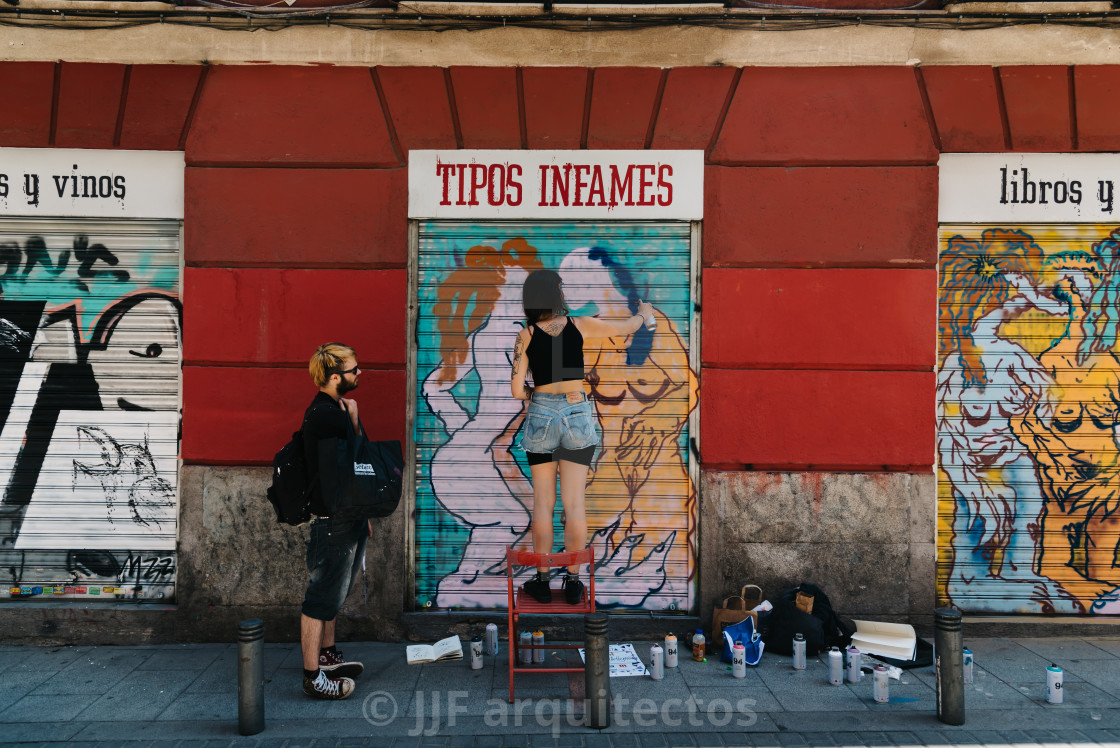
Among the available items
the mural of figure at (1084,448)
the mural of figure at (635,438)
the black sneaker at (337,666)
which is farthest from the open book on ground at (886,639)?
Answer: the black sneaker at (337,666)

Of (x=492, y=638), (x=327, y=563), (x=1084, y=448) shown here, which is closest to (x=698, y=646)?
(x=492, y=638)

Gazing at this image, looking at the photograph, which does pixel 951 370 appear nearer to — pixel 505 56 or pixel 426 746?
pixel 505 56

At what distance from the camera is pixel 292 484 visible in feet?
13.9

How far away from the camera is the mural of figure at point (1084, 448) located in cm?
558

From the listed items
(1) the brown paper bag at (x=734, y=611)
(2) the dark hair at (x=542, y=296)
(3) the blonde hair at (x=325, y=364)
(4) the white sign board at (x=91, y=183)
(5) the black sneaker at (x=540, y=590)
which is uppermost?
(4) the white sign board at (x=91, y=183)

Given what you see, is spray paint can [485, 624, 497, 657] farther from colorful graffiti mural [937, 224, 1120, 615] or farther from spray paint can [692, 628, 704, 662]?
colorful graffiti mural [937, 224, 1120, 615]

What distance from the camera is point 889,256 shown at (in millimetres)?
5457

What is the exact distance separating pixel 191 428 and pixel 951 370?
5778mm

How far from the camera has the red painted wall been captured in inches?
214

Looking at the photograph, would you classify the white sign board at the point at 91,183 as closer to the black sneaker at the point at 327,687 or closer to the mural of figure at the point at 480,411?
the mural of figure at the point at 480,411

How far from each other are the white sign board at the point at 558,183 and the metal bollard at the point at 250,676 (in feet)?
10.1

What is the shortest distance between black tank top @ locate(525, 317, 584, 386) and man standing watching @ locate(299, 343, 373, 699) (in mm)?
1105

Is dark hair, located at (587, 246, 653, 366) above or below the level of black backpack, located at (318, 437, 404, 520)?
above

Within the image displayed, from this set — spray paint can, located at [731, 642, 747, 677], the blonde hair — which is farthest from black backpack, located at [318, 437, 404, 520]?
spray paint can, located at [731, 642, 747, 677]
